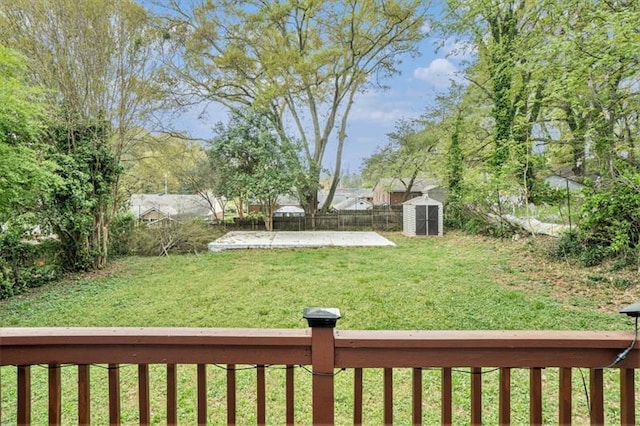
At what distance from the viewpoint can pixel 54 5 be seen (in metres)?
4.73

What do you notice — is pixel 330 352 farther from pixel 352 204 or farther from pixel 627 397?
pixel 352 204

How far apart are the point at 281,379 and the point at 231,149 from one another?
7754mm

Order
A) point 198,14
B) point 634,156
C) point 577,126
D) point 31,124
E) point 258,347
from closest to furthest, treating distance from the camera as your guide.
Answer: point 258,347 → point 31,124 → point 634,156 → point 577,126 → point 198,14

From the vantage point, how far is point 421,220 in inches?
366

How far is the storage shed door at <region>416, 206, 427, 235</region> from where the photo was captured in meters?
9.25

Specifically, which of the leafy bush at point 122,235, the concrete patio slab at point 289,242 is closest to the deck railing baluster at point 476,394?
the concrete patio slab at point 289,242

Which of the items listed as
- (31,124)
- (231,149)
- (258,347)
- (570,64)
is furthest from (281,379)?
(231,149)

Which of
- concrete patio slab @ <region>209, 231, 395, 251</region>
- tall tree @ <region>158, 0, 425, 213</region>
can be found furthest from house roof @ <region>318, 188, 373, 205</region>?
concrete patio slab @ <region>209, 231, 395, 251</region>

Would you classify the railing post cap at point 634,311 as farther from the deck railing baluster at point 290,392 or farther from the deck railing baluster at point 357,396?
the deck railing baluster at point 290,392

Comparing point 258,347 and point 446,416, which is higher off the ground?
point 258,347

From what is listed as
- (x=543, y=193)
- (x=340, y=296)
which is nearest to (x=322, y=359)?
(x=340, y=296)

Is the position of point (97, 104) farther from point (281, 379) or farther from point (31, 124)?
point (281, 379)

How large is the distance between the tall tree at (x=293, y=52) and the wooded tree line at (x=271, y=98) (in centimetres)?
5

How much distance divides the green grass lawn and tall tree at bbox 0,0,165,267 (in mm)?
1865
